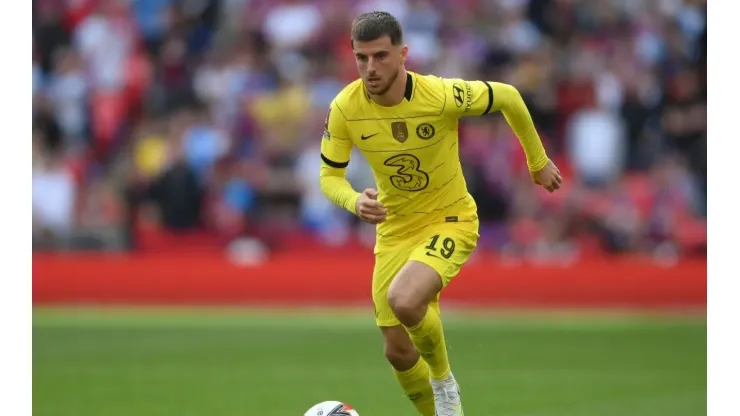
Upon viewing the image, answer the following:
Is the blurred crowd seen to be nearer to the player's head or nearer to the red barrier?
the red barrier

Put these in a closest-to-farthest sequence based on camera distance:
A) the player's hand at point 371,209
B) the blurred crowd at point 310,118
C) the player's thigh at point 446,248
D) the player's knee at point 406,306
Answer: the player's hand at point 371,209 < the player's knee at point 406,306 < the player's thigh at point 446,248 < the blurred crowd at point 310,118

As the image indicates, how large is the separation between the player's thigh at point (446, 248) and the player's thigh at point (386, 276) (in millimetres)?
145

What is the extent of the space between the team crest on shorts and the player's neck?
13cm

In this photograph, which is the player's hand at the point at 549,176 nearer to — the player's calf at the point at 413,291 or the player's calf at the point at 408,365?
the player's calf at the point at 413,291

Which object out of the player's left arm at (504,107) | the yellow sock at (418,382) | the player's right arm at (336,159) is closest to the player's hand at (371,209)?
the player's right arm at (336,159)

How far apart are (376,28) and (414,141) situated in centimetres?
80

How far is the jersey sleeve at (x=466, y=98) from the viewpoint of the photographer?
785 centimetres

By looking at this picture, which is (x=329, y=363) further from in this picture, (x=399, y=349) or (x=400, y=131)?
(x=400, y=131)

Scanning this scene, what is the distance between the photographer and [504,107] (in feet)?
26.2

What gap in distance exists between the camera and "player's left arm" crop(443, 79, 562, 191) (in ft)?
25.8

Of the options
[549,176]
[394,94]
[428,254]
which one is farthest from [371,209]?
[549,176]

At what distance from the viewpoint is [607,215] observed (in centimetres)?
1647

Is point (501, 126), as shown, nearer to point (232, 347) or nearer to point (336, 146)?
point (232, 347)

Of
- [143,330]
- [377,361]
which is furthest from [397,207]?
[143,330]
